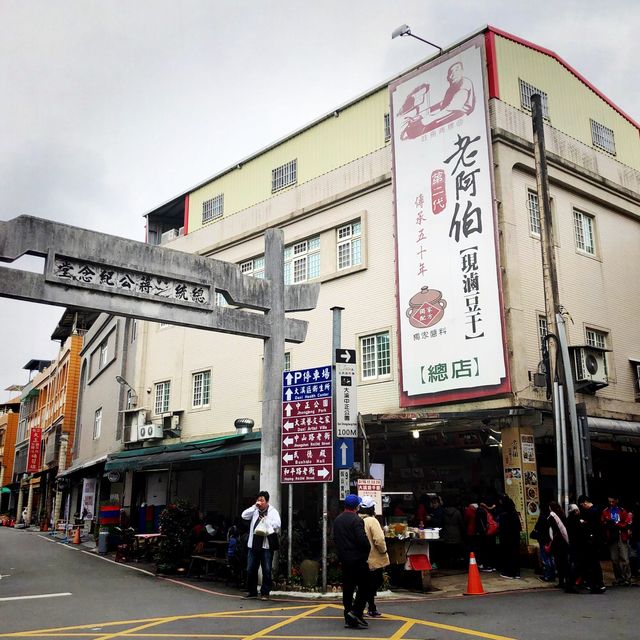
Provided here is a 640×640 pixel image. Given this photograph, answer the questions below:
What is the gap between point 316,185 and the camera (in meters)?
21.0

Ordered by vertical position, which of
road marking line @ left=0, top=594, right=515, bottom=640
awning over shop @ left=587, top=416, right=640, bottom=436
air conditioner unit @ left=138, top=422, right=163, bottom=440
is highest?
air conditioner unit @ left=138, top=422, right=163, bottom=440

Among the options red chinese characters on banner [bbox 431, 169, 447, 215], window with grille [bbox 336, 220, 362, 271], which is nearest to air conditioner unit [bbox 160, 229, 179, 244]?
window with grille [bbox 336, 220, 362, 271]

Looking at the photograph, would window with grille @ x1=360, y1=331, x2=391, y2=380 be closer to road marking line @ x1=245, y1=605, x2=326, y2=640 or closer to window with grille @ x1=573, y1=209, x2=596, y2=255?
window with grille @ x1=573, y1=209, x2=596, y2=255

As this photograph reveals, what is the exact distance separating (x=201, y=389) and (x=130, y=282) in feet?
39.0

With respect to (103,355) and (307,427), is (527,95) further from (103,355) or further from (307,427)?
(103,355)

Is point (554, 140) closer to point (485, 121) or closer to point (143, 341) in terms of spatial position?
point (485, 121)

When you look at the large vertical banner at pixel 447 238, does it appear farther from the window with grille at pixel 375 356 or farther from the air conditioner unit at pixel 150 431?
the air conditioner unit at pixel 150 431

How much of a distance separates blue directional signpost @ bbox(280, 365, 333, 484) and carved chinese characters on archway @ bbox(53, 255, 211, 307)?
92.6 inches

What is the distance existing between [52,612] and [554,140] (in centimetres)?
1593

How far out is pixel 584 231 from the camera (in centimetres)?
1916

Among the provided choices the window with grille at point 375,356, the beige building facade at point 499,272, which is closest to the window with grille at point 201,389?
the beige building facade at point 499,272

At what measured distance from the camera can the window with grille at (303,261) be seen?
20.8 meters

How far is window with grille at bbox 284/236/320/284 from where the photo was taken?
20844 mm

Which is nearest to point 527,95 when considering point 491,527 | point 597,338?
point 597,338
